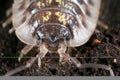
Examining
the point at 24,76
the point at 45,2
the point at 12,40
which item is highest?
the point at 45,2

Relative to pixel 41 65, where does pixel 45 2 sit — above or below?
above

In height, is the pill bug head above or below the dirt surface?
above

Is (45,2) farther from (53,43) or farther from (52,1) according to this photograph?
(53,43)

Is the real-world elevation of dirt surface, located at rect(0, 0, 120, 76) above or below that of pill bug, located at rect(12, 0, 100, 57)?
below

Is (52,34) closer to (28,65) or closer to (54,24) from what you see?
(54,24)

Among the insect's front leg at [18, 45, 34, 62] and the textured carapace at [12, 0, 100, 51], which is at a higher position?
the textured carapace at [12, 0, 100, 51]

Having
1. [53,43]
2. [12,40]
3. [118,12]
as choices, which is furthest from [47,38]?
[118,12]

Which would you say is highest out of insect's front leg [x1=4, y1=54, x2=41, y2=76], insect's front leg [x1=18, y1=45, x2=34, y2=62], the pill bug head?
the pill bug head

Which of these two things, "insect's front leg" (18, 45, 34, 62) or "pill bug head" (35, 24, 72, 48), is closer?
"pill bug head" (35, 24, 72, 48)
